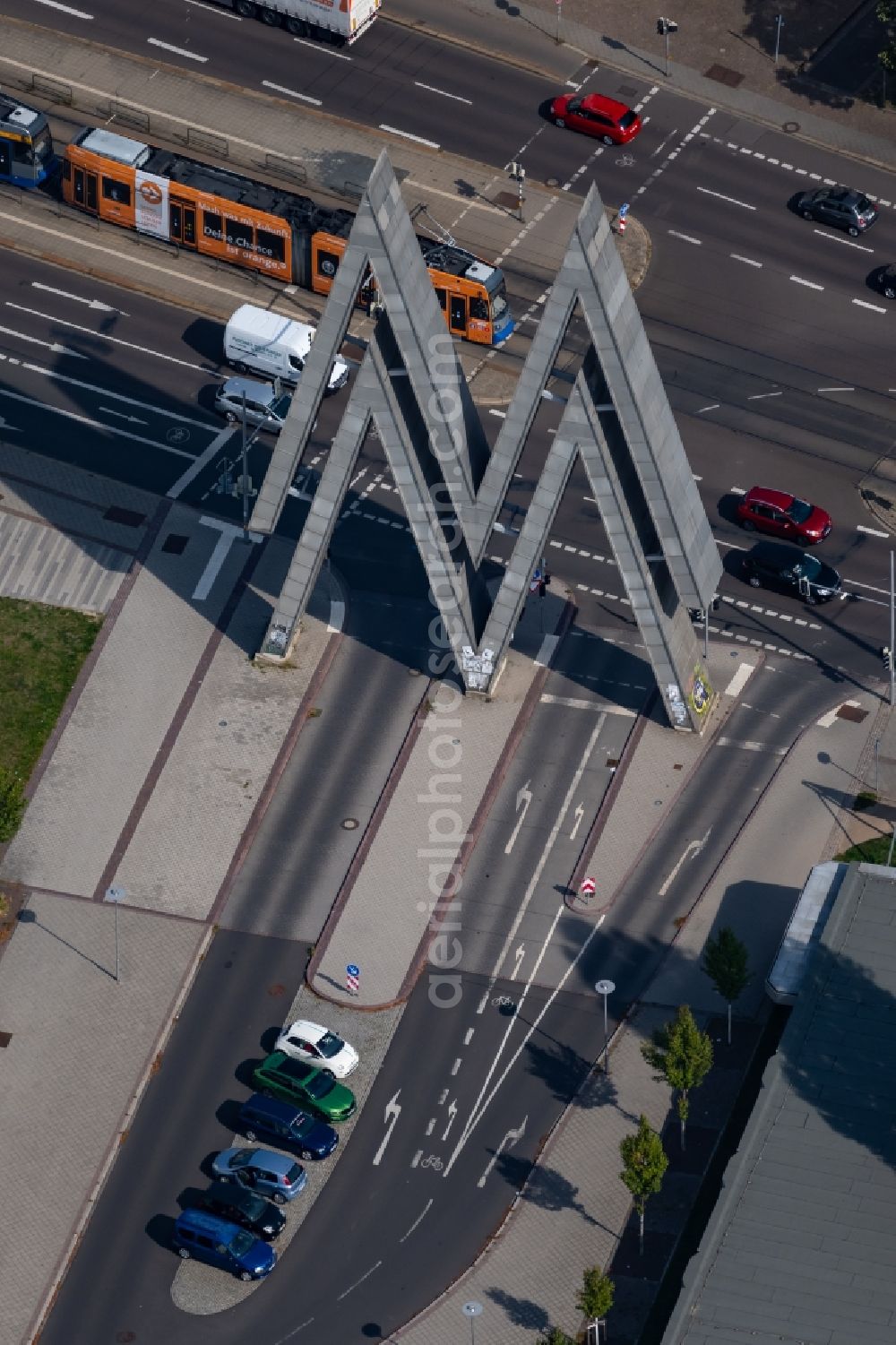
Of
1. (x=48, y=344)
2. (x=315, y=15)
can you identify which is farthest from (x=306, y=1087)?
(x=315, y=15)

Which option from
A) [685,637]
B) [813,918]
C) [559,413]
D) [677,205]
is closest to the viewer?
[813,918]

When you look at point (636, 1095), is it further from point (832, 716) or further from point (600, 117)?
point (600, 117)

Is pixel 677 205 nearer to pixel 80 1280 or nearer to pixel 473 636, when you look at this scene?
pixel 473 636

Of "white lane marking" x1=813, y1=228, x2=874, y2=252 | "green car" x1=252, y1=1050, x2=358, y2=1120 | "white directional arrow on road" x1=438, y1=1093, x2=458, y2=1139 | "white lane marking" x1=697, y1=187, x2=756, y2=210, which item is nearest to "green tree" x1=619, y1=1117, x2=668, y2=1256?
"white directional arrow on road" x1=438, y1=1093, x2=458, y2=1139

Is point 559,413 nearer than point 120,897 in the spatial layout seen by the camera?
No

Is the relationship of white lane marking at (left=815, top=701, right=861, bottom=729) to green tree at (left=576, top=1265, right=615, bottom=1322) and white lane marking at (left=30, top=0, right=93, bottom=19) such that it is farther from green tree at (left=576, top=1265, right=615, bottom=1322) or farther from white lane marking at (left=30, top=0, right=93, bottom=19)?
white lane marking at (left=30, top=0, right=93, bottom=19)

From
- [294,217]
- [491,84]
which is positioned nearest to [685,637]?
[294,217]
